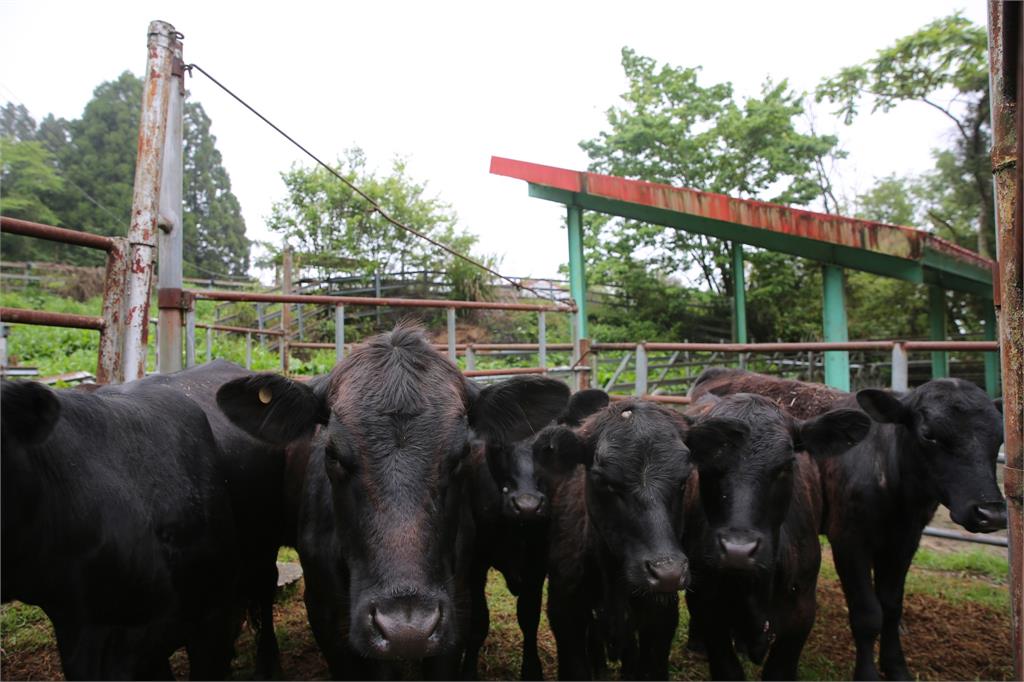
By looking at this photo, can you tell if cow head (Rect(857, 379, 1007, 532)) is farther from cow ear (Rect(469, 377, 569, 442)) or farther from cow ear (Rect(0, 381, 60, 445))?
cow ear (Rect(0, 381, 60, 445))

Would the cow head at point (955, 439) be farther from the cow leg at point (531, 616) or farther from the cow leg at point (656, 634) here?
the cow leg at point (531, 616)

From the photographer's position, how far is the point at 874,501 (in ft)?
14.4

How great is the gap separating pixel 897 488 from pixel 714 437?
1.96m

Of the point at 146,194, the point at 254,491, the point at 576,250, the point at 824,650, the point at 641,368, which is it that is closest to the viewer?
the point at 254,491

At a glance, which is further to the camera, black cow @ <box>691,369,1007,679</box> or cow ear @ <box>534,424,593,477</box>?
black cow @ <box>691,369,1007,679</box>

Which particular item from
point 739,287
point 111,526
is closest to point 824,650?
point 111,526

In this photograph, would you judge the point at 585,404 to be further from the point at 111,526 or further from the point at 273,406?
the point at 111,526

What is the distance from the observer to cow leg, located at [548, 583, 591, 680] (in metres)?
3.40

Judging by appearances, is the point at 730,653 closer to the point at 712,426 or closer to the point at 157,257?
the point at 712,426

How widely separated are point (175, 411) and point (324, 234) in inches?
898

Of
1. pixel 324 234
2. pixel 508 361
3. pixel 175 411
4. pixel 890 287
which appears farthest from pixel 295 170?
pixel 175 411

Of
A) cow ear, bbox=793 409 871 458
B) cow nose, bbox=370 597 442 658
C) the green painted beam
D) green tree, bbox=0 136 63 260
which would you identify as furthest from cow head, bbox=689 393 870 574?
green tree, bbox=0 136 63 260

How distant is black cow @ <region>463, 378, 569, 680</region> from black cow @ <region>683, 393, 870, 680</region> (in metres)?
0.94

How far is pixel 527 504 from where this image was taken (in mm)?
3488
